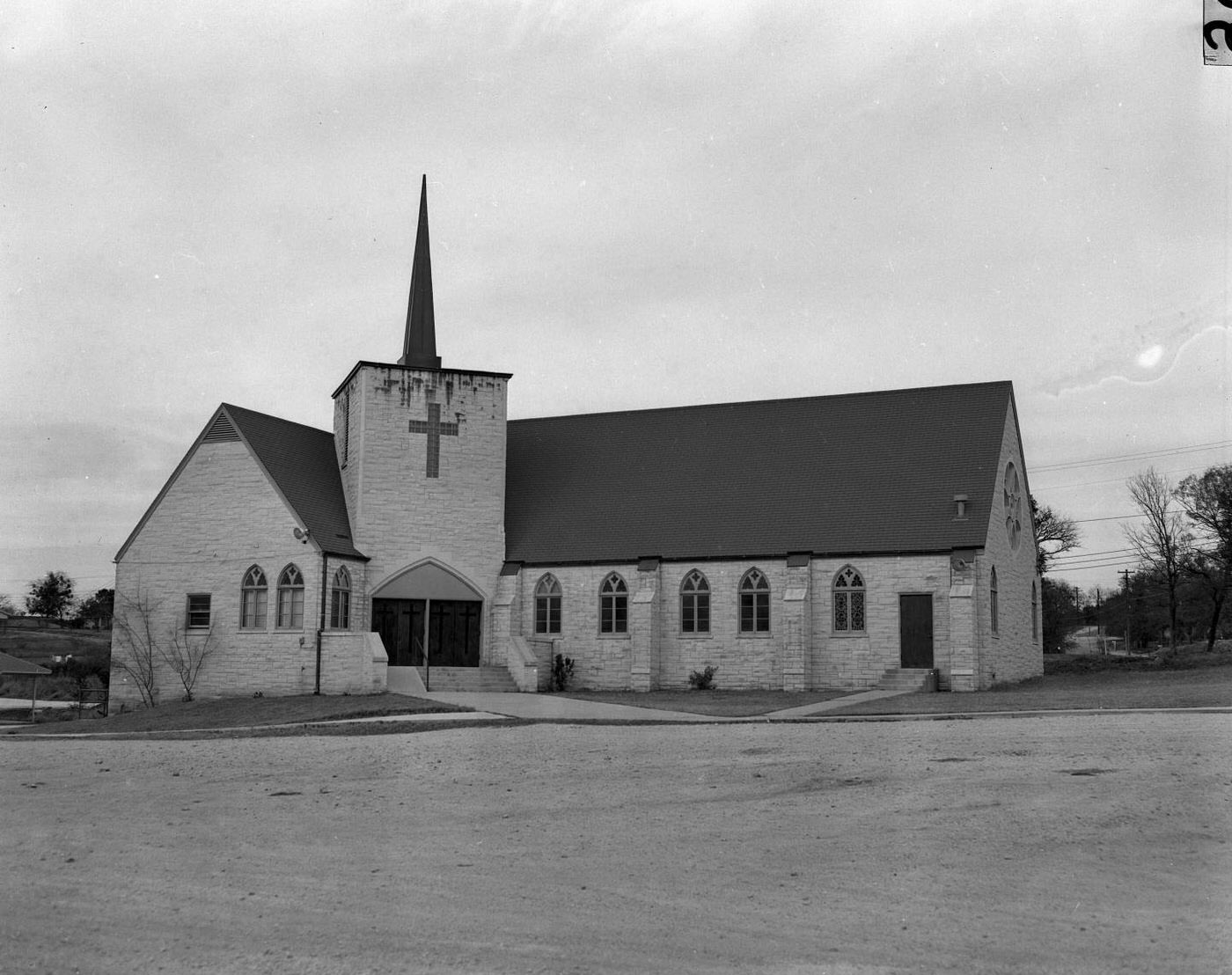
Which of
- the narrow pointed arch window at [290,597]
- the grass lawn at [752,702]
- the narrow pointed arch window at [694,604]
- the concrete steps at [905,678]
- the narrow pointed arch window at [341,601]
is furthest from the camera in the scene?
the narrow pointed arch window at [694,604]

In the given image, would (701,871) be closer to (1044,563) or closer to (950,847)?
(950,847)

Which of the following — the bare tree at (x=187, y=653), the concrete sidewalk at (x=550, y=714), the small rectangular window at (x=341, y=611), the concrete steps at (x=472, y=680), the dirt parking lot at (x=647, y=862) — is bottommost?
the dirt parking lot at (x=647, y=862)

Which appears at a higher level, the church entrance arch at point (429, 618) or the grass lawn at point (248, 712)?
the church entrance arch at point (429, 618)

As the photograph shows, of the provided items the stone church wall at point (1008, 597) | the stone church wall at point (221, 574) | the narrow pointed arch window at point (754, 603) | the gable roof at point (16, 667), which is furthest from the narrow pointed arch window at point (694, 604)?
the gable roof at point (16, 667)

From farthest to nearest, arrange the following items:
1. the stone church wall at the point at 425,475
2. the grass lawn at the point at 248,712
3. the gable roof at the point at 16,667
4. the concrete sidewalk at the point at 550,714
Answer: the gable roof at the point at 16,667 < the stone church wall at the point at 425,475 < the grass lawn at the point at 248,712 < the concrete sidewalk at the point at 550,714

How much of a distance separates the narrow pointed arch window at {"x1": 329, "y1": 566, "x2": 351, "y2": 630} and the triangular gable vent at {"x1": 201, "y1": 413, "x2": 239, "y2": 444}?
198 inches

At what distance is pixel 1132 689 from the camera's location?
95.3 ft

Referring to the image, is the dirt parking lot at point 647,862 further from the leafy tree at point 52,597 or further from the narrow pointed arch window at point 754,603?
the leafy tree at point 52,597

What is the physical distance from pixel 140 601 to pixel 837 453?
2085cm

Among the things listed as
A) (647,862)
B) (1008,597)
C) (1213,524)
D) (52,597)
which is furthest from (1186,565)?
(52,597)

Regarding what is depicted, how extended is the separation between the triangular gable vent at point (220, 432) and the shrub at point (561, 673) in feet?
37.3

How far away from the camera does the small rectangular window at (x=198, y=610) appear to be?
35375mm

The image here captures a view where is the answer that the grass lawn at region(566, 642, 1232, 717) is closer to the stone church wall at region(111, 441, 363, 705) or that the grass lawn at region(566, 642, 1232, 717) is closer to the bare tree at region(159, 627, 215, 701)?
the stone church wall at region(111, 441, 363, 705)

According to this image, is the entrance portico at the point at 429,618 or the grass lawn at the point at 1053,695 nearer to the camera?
the grass lawn at the point at 1053,695
